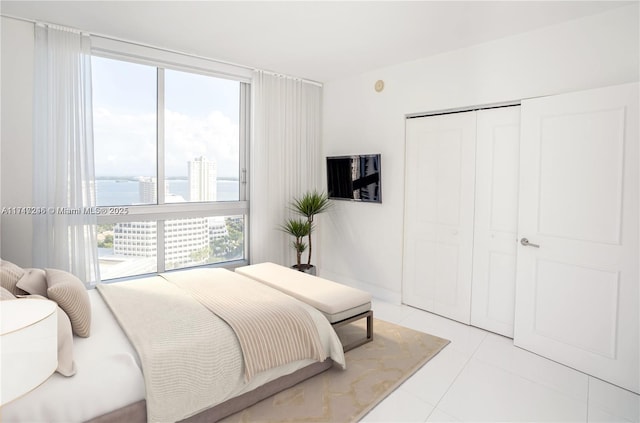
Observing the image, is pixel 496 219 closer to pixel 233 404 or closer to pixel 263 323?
pixel 263 323

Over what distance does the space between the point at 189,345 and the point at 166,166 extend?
2.62 meters

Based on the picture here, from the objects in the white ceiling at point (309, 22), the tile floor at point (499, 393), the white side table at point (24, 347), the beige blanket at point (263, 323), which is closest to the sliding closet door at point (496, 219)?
the tile floor at point (499, 393)

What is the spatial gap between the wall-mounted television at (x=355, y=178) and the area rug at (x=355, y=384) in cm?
170

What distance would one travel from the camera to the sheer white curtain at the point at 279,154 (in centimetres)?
454

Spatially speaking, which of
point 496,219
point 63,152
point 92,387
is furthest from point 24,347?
point 496,219

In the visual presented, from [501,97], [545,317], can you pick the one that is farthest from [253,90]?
[545,317]

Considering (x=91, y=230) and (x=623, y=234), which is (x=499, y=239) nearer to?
(x=623, y=234)

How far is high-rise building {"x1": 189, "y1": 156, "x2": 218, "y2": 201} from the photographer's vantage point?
4.34 m

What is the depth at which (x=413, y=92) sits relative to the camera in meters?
4.06

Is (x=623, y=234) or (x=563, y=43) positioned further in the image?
(x=563, y=43)

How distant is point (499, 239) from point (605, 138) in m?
1.18

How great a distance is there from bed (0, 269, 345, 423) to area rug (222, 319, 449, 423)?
0.08m

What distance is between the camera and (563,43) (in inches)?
117

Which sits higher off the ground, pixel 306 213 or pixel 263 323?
pixel 306 213
